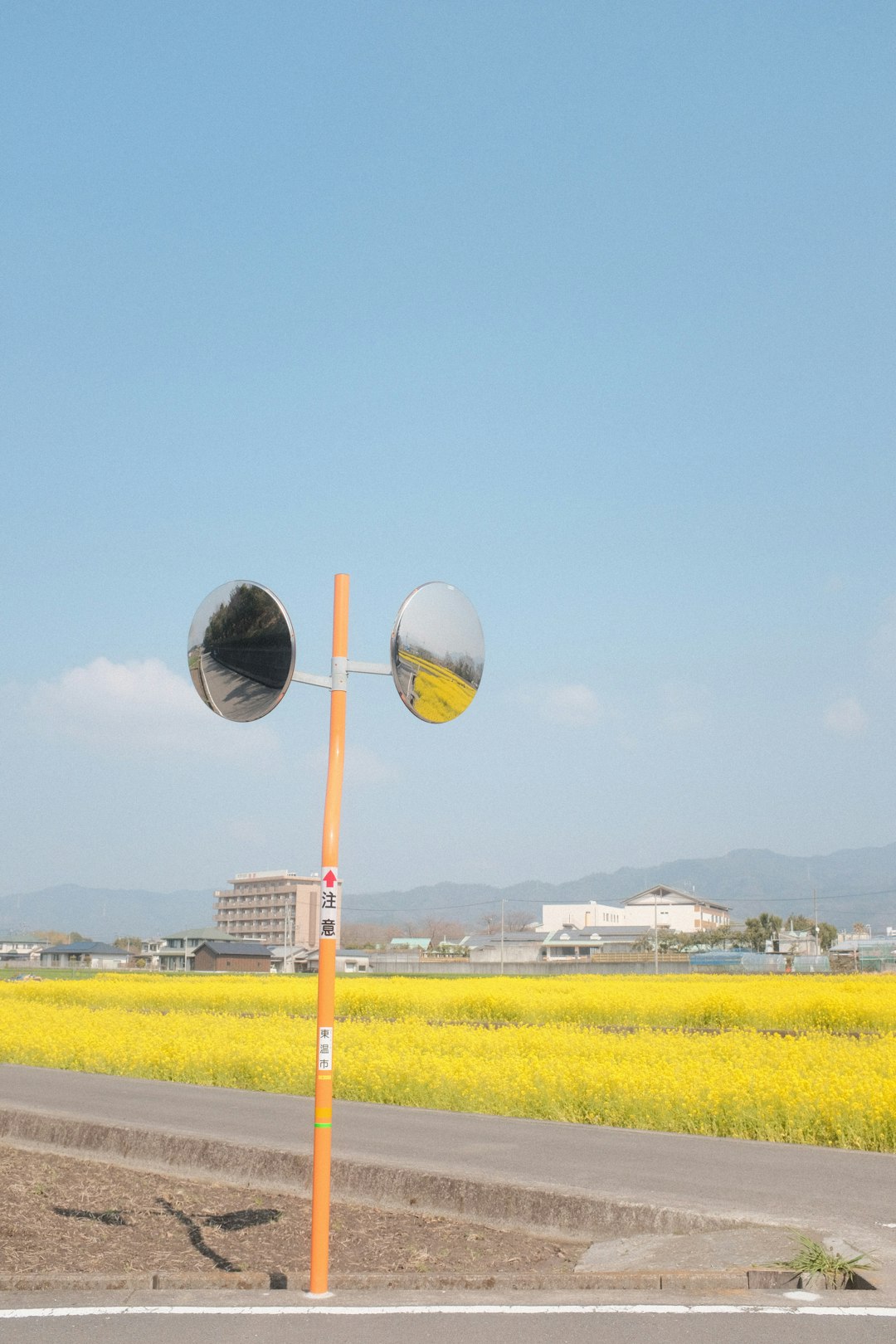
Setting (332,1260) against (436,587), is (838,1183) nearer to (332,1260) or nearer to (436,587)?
(332,1260)

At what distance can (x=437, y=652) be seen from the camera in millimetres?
5977

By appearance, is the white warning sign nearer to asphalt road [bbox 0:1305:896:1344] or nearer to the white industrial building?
asphalt road [bbox 0:1305:896:1344]

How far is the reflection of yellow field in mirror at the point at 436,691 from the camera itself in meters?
5.94

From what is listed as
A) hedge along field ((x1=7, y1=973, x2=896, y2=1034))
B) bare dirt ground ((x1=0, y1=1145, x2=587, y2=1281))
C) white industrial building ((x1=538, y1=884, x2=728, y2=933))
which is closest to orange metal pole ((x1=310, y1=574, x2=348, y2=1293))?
bare dirt ground ((x1=0, y1=1145, x2=587, y2=1281))

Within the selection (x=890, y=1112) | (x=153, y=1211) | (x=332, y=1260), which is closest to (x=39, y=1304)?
(x=332, y=1260)

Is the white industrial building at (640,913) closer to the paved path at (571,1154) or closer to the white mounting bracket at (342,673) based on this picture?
the paved path at (571,1154)

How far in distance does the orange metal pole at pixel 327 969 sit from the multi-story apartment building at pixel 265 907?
6657 inches

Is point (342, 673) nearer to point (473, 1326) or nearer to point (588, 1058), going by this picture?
point (473, 1326)

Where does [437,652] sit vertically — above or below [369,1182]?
above

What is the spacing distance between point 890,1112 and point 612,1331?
575 centimetres

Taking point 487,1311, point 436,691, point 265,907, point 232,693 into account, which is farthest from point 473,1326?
point 265,907

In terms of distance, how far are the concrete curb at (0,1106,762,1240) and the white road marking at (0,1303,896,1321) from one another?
59.2 inches

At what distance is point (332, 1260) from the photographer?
6820 millimetres

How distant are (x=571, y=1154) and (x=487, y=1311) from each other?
13.1 feet
